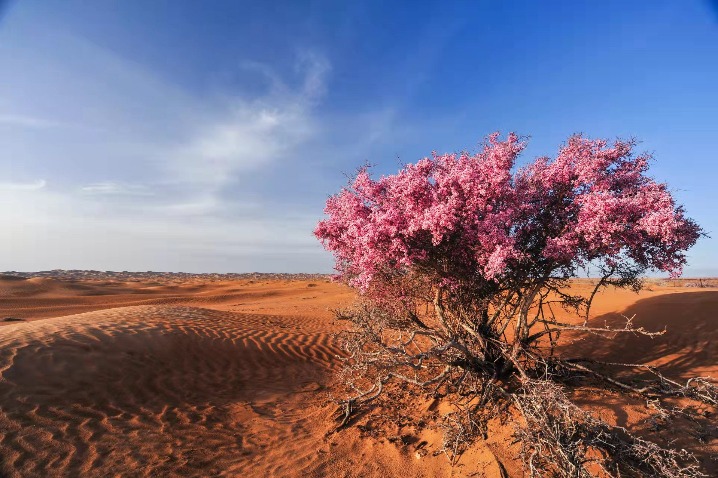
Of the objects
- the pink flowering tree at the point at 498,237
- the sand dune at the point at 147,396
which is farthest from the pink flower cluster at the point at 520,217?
the sand dune at the point at 147,396

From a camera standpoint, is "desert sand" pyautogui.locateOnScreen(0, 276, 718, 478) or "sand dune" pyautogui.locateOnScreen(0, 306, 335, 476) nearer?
"desert sand" pyautogui.locateOnScreen(0, 276, 718, 478)

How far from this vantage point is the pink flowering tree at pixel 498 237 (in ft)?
19.0

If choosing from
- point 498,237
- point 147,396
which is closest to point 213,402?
point 147,396

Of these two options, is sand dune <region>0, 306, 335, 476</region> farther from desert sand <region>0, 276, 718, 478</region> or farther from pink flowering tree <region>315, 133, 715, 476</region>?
pink flowering tree <region>315, 133, 715, 476</region>

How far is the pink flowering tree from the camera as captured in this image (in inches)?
227

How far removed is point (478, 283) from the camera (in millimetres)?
6617

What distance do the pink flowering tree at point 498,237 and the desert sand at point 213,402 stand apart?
782mm

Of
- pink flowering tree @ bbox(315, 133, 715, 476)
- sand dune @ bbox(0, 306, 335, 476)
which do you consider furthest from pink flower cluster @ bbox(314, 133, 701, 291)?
sand dune @ bbox(0, 306, 335, 476)

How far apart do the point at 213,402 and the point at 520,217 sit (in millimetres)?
7279

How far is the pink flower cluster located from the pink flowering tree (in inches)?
0.8

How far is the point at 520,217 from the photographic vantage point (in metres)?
6.30

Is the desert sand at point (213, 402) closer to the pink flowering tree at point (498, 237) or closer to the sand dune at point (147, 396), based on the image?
the sand dune at point (147, 396)

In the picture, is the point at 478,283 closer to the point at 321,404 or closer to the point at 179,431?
Answer: the point at 321,404

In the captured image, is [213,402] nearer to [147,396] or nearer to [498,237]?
[147,396]
